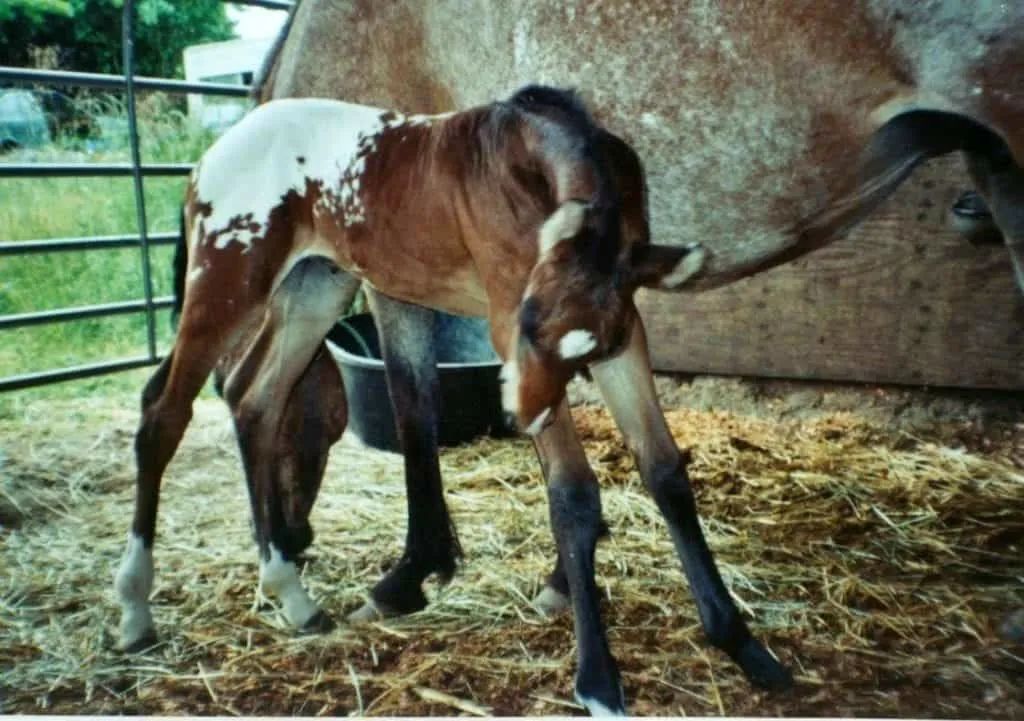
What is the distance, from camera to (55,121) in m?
2.21

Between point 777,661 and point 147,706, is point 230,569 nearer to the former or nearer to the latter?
point 147,706

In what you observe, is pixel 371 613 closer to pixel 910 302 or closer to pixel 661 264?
pixel 661 264

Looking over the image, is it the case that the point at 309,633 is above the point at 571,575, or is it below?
below

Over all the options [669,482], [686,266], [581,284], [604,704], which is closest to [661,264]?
[686,266]

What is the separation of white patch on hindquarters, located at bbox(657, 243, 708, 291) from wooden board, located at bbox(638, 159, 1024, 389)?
1.20 meters

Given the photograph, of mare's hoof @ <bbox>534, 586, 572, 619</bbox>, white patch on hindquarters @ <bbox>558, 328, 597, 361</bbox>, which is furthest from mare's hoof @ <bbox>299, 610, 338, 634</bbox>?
white patch on hindquarters @ <bbox>558, 328, 597, 361</bbox>

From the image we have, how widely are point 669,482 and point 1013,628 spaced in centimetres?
78

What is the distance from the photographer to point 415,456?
7.95ft

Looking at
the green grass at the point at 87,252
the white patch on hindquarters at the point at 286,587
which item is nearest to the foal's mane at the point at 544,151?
the green grass at the point at 87,252

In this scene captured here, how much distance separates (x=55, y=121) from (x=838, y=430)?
2.16m

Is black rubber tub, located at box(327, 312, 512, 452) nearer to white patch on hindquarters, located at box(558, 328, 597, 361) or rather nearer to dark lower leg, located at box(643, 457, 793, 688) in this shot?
dark lower leg, located at box(643, 457, 793, 688)

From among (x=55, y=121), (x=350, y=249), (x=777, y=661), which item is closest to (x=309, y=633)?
(x=350, y=249)

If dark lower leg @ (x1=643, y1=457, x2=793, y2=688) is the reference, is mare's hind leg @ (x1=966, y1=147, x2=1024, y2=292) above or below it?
above

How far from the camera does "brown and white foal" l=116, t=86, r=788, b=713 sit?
1.54 metres
